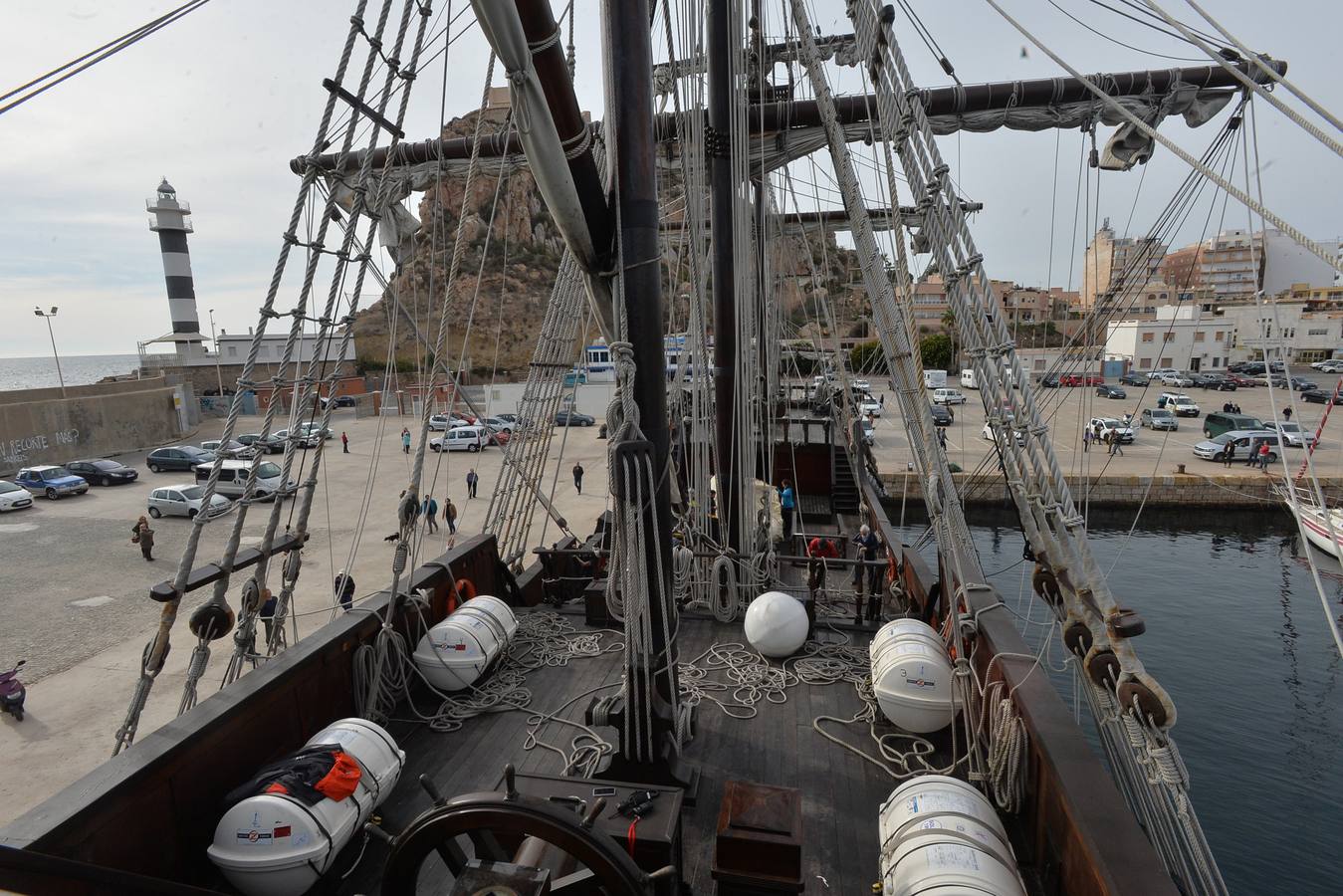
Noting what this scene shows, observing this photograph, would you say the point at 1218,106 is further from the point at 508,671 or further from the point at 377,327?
the point at 377,327

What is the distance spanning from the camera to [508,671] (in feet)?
19.1

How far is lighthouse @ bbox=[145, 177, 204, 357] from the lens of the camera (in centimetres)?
5572

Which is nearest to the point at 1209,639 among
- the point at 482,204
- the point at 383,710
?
the point at 383,710

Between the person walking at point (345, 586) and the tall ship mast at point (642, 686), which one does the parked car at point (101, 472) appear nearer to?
the person walking at point (345, 586)

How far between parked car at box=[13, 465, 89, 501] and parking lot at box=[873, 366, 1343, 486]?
3088 centimetres

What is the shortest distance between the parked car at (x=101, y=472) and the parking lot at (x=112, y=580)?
0.50 m

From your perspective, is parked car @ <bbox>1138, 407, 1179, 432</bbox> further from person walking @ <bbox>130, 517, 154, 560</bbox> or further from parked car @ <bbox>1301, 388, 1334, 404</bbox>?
person walking @ <bbox>130, 517, 154, 560</bbox>

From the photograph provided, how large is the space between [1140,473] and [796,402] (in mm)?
13015

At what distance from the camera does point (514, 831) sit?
2.31 m

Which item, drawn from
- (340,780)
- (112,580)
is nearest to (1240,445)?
(340,780)

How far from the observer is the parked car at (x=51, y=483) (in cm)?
2505

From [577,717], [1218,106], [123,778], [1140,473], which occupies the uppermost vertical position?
[1218,106]

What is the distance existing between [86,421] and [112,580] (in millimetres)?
21765

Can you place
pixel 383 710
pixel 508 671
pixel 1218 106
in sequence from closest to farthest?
1. pixel 383 710
2. pixel 508 671
3. pixel 1218 106
